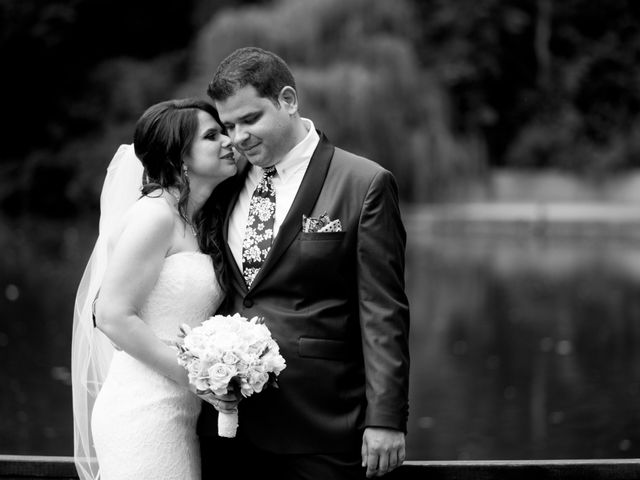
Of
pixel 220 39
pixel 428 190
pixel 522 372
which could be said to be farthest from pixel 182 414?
pixel 428 190

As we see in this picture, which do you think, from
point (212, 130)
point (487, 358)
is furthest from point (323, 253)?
point (487, 358)

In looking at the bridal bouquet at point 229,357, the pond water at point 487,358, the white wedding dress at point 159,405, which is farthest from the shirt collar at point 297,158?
the pond water at point 487,358

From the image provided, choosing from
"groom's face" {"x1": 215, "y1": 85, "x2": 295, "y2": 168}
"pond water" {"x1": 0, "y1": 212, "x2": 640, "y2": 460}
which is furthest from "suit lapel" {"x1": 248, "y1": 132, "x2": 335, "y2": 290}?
"pond water" {"x1": 0, "y1": 212, "x2": 640, "y2": 460}

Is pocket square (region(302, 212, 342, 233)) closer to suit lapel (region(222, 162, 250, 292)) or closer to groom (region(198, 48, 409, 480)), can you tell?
groom (region(198, 48, 409, 480))

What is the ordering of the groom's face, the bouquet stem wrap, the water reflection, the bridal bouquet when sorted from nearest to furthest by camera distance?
the bridal bouquet < the bouquet stem wrap < the groom's face < the water reflection

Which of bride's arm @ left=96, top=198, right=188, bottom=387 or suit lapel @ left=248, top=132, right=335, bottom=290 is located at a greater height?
suit lapel @ left=248, top=132, right=335, bottom=290

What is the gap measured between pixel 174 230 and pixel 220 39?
18.7 m

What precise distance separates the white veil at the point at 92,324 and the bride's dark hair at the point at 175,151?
0.26 m

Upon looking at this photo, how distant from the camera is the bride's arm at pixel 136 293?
9.56 feet

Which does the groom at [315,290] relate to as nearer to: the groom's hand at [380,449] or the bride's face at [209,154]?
the groom's hand at [380,449]

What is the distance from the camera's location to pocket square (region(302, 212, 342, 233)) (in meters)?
2.91

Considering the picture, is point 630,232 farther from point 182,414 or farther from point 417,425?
point 182,414

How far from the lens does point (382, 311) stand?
111 inches

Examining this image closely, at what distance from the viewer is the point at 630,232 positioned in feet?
85.4
